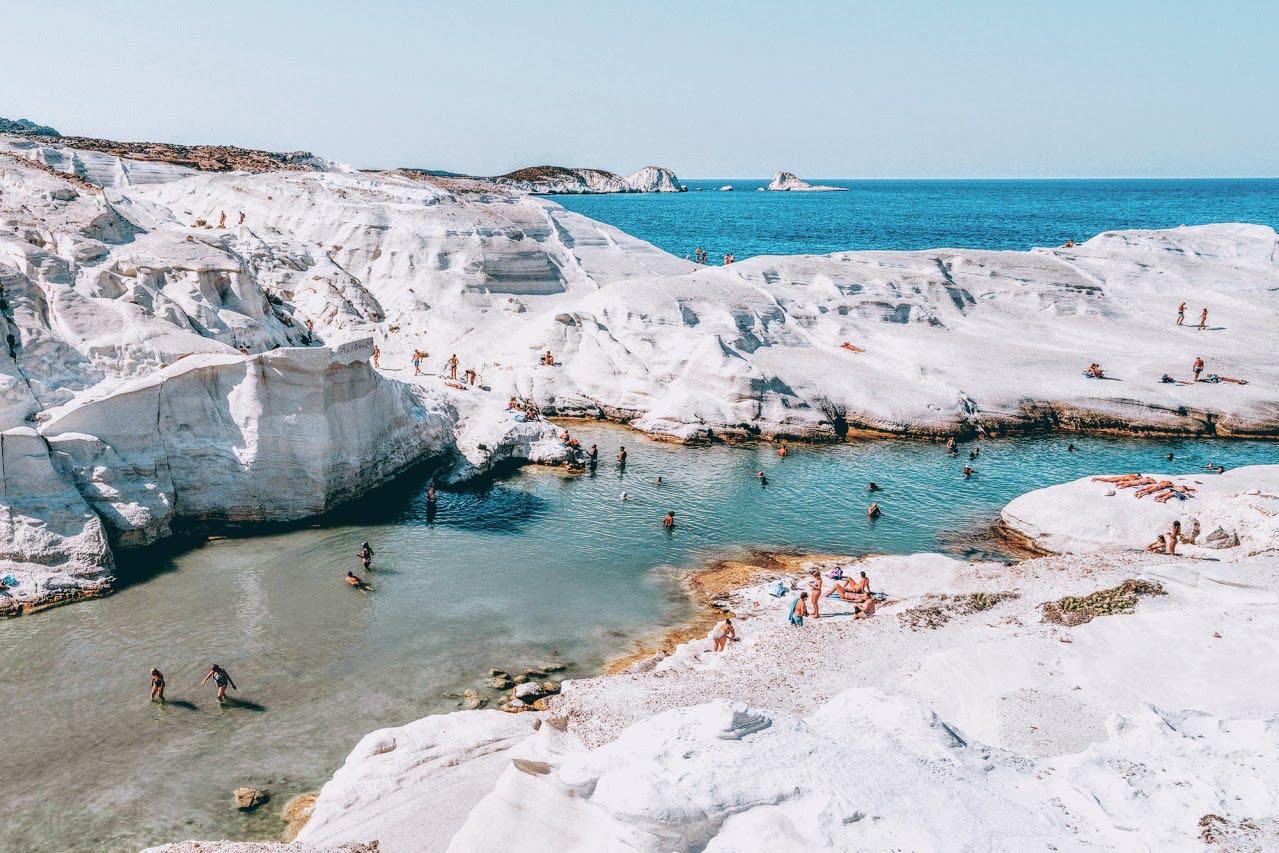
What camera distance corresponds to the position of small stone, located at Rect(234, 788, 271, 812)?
15.7 metres

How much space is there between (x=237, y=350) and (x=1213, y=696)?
103ft

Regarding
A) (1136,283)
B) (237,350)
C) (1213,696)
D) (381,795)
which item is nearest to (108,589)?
(237,350)

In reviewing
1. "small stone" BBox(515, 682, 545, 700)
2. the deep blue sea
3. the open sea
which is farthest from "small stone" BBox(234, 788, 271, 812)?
the deep blue sea

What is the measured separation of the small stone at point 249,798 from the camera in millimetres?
15664

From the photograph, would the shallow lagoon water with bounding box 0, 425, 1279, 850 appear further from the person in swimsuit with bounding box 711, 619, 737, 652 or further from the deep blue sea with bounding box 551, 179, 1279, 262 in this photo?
the deep blue sea with bounding box 551, 179, 1279, 262

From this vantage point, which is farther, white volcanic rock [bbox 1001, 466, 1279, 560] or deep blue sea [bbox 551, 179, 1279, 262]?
deep blue sea [bbox 551, 179, 1279, 262]

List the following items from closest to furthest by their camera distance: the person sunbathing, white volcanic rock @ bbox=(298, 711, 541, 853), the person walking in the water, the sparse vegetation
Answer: white volcanic rock @ bbox=(298, 711, 541, 853) → the person walking in the water → the sparse vegetation → the person sunbathing

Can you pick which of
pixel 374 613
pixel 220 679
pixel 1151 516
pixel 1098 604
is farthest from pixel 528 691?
pixel 1151 516

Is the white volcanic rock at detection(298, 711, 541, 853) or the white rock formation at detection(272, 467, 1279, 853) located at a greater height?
the white rock formation at detection(272, 467, 1279, 853)

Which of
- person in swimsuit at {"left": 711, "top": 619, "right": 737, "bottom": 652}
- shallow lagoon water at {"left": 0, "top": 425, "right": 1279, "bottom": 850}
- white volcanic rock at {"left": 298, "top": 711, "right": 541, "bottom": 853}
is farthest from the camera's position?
person in swimsuit at {"left": 711, "top": 619, "right": 737, "bottom": 652}

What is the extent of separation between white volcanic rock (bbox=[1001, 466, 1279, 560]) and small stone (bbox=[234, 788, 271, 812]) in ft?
81.9

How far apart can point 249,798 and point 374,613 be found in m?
7.60

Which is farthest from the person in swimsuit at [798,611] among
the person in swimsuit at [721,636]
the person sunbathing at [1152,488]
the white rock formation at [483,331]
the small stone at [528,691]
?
the white rock formation at [483,331]

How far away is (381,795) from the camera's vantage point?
48.0 feet
